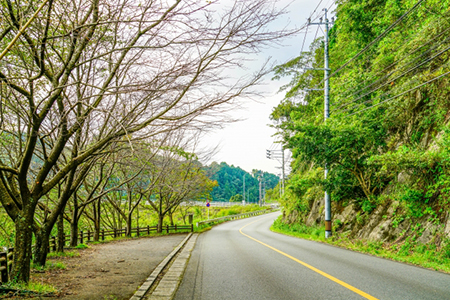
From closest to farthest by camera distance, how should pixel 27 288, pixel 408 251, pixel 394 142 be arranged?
pixel 27 288 → pixel 408 251 → pixel 394 142

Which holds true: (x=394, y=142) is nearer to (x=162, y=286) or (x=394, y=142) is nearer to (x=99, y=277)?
(x=162, y=286)

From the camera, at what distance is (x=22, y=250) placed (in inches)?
226

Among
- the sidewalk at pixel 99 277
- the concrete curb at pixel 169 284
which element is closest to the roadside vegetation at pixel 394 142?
the concrete curb at pixel 169 284

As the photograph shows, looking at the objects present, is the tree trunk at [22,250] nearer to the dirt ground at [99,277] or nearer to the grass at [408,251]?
the dirt ground at [99,277]

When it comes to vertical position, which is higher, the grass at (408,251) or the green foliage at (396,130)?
the green foliage at (396,130)

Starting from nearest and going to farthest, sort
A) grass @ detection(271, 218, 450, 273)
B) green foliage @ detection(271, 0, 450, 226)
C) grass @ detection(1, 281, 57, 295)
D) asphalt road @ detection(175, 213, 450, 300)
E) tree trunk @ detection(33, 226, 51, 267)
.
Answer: asphalt road @ detection(175, 213, 450, 300), grass @ detection(1, 281, 57, 295), grass @ detection(271, 218, 450, 273), tree trunk @ detection(33, 226, 51, 267), green foliage @ detection(271, 0, 450, 226)

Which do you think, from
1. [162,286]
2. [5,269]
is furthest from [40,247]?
[162,286]

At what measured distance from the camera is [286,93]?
30.6m

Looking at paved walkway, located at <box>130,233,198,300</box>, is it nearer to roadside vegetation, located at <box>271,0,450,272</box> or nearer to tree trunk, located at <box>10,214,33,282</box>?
tree trunk, located at <box>10,214,33,282</box>

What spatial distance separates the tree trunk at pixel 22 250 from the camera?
5637 millimetres

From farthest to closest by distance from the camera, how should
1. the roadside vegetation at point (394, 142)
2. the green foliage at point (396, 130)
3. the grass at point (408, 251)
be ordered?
the green foliage at point (396, 130) < the roadside vegetation at point (394, 142) < the grass at point (408, 251)

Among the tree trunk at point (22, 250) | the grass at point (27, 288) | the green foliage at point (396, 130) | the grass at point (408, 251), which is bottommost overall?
the grass at point (408, 251)

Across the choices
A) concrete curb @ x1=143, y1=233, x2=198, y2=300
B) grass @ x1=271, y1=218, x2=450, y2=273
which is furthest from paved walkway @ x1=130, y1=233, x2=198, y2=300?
grass @ x1=271, y1=218, x2=450, y2=273

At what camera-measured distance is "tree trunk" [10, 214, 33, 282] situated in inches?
222
